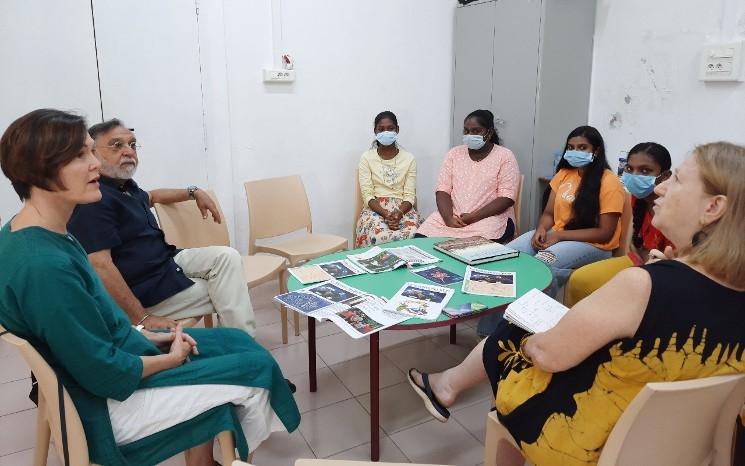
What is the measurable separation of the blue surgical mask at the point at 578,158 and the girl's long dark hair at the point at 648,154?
27 centimetres

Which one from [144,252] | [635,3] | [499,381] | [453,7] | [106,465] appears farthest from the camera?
[453,7]

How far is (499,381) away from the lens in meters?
1.66

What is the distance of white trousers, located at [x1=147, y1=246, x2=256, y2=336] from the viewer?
2.52 metres

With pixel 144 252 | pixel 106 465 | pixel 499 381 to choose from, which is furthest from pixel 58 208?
pixel 499 381

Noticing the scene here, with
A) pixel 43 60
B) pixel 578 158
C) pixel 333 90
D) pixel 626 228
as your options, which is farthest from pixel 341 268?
pixel 43 60

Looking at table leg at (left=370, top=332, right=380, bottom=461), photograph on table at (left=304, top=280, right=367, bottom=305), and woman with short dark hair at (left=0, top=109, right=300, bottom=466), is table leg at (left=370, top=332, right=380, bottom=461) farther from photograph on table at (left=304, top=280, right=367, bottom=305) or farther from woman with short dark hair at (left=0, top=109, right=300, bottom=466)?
woman with short dark hair at (left=0, top=109, right=300, bottom=466)

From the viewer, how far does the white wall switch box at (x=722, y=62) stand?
117 inches

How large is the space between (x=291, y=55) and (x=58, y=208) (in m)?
2.65

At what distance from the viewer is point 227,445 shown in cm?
163

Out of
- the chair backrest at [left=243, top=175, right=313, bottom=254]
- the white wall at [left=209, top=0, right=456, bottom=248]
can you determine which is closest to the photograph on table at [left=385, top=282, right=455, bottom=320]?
the chair backrest at [left=243, top=175, right=313, bottom=254]

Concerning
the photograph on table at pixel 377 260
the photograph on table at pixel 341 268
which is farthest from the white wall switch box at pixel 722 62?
the photograph on table at pixel 341 268

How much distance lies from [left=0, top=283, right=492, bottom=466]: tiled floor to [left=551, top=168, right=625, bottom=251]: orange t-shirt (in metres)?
0.88

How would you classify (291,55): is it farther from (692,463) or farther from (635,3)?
(692,463)

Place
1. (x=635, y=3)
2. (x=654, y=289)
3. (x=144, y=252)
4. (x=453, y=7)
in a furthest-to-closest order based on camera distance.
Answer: (x=453, y=7) → (x=635, y=3) → (x=144, y=252) → (x=654, y=289)
